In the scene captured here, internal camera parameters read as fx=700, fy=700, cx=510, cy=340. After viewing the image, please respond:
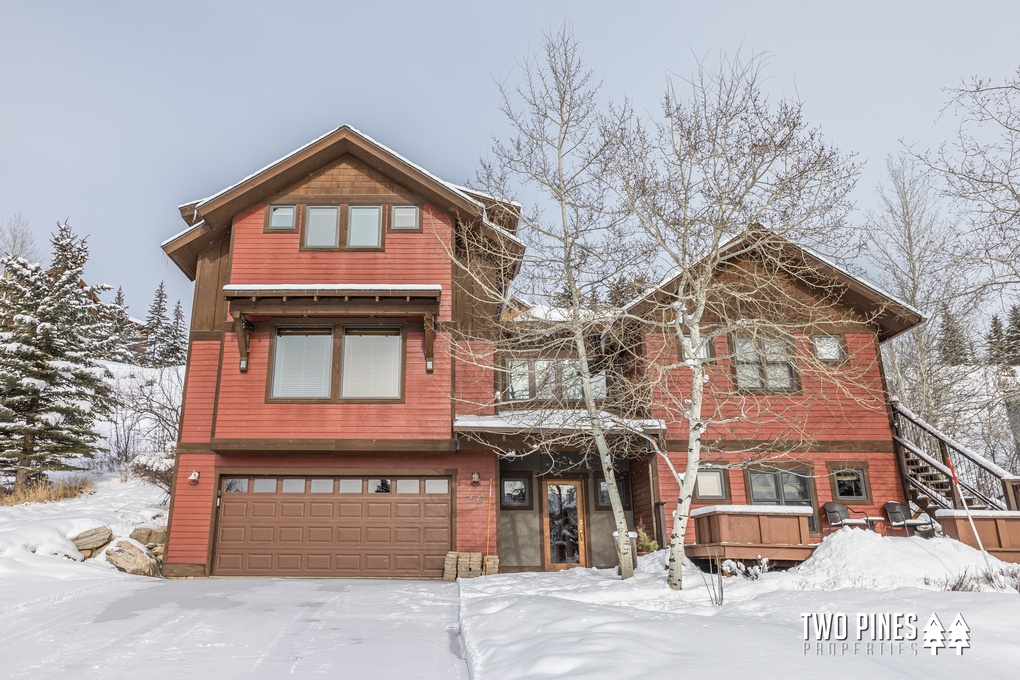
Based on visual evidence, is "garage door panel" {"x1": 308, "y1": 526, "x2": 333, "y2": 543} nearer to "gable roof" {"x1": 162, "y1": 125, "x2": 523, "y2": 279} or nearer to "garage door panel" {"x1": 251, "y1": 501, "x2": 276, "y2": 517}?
"garage door panel" {"x1": 251, "y1": 501, "x2": 276, "y2": 517}

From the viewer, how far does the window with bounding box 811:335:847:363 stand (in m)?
15.9

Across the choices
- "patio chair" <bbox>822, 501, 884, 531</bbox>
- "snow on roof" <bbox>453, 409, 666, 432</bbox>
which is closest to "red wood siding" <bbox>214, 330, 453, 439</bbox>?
"snow on roof" <bbox>453, 409, 666, 432</bbox>

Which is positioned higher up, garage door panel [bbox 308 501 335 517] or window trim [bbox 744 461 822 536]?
window trim [bbox 744 461 822 536]

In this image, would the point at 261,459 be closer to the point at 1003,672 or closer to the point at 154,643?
the point at 154,643

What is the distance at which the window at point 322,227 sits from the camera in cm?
1570

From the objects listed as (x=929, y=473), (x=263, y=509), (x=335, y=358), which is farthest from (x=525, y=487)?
(x=929, y=473)

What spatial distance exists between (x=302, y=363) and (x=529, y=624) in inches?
377

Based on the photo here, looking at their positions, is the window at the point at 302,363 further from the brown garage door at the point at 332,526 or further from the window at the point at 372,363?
the brown garage door at the point at 332,526

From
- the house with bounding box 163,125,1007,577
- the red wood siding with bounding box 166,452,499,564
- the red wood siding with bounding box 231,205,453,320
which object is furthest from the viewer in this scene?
the red wood siding with bounding box 231,205,453,320

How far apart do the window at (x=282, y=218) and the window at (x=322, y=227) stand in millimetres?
321

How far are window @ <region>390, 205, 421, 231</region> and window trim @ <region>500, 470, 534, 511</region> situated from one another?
19.8 feet

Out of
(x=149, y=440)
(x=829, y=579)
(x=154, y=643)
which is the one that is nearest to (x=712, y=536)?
(x=829, y=579)

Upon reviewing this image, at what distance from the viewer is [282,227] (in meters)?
15.8

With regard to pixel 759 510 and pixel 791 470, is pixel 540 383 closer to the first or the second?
pixel 759 510
